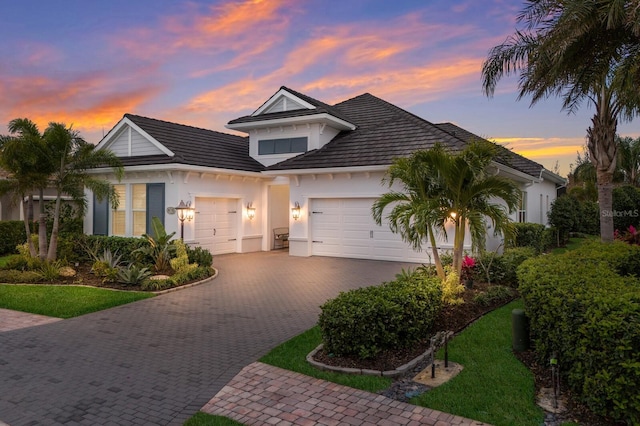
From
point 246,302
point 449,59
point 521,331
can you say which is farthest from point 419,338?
point 449,59

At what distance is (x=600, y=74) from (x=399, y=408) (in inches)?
392

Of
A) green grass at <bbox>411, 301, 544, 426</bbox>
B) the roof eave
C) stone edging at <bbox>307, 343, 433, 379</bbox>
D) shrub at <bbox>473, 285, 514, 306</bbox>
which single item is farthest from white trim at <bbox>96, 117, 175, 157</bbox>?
green grass at <bbox>411, 301, 544, 426</bbox>

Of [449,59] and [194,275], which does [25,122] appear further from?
[449,59]

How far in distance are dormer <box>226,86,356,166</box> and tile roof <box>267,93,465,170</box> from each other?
632 mm

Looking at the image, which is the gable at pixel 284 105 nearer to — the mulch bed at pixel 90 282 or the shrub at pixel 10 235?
the mulch bed at pixel 90 282

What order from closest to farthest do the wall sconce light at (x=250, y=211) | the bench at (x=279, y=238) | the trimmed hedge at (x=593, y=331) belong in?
the trimmed hedge at (x=593, y=331) < the wall sconce light at (x=250, y=211) < the bench at (x=279, y=238)

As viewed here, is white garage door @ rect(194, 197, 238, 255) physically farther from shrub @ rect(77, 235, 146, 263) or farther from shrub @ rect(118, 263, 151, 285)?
shrub @ rect(118, 263, 151, 285)

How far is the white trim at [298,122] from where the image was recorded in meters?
18.2

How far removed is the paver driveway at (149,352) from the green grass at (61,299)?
1.62 feet

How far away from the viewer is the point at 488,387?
5.08m

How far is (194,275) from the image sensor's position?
40.9ft

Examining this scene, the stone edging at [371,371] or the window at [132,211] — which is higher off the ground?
the window at [132,211]

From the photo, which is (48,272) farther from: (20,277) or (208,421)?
(208,421)

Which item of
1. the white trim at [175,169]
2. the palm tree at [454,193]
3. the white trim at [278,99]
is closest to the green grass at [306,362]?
the palm tree at [454,193]
